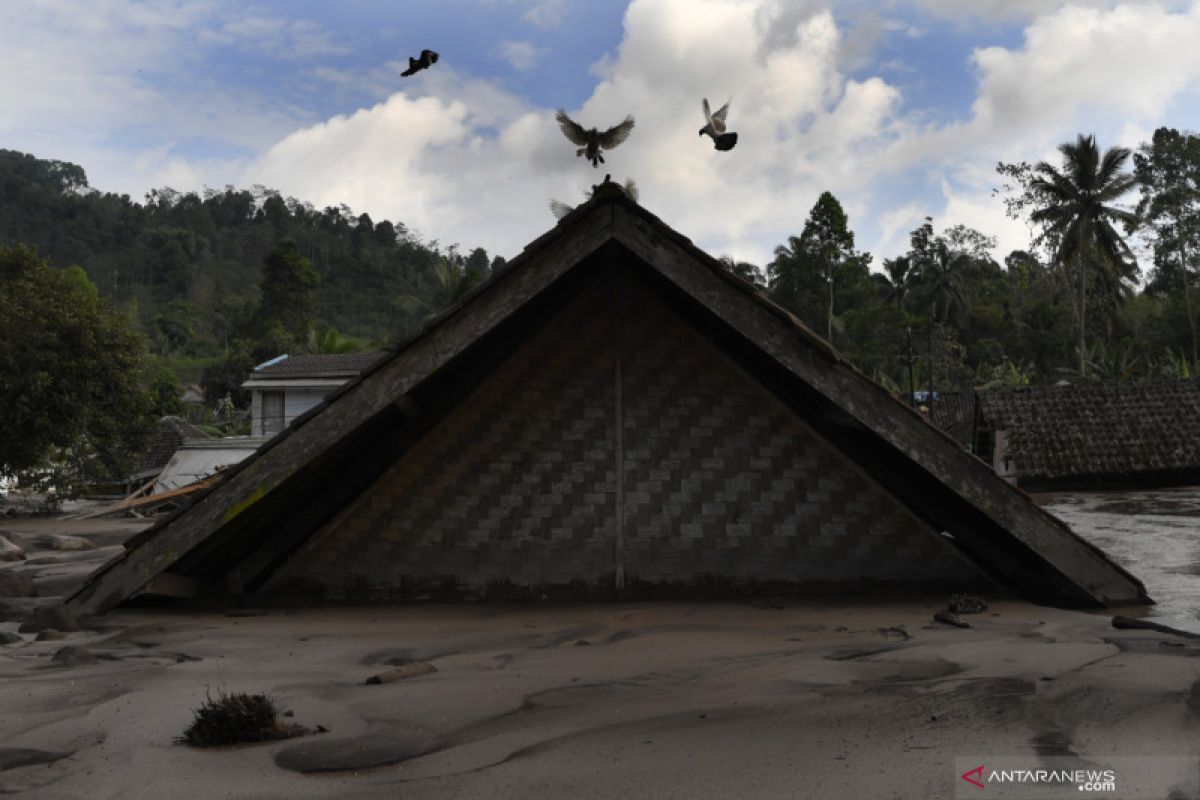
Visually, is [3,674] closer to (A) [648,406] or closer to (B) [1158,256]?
(A) [648,406]

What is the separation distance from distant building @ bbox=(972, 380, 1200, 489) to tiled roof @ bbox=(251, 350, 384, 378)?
19.0 meters

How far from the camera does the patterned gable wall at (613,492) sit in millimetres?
6043

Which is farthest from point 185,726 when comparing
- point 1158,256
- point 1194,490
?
point 1158,256

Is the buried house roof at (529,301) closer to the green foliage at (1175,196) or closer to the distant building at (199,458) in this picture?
the distant building at (199,458)

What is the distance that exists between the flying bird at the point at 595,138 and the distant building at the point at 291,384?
26372 millimetres

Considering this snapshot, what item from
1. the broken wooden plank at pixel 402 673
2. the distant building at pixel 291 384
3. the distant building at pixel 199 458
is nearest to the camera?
the broken wooden plank at pixel 402 673

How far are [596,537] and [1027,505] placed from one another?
7.94 feet

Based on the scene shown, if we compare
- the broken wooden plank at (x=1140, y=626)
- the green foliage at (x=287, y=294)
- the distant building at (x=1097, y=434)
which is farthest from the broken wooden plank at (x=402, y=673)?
the green foliage at (x=287, y=294)

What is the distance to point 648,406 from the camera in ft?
20.1

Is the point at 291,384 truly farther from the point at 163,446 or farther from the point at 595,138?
the point at 595,138

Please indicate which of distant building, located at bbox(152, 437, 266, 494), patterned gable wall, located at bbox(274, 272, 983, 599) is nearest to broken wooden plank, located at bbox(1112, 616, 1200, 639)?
patterned gable wall, located at bbox(274, 272, 983, 599)
